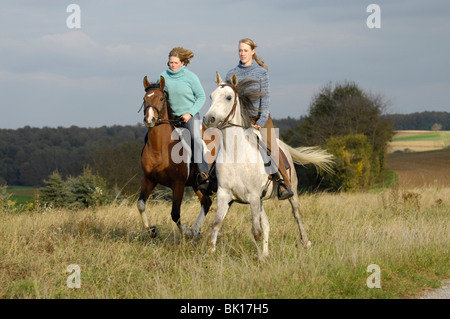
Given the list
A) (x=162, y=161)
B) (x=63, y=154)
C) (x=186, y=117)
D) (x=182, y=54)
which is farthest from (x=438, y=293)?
(x=63, y=154)

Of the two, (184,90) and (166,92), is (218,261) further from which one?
(184,90)

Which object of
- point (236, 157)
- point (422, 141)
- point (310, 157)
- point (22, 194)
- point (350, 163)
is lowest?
point (22, 194)

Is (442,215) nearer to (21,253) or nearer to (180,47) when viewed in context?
(180,47)

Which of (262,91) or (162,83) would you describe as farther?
(162,83)

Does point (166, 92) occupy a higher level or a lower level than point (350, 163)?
higher

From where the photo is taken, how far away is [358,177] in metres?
35.0

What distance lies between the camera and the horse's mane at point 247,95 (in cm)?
634

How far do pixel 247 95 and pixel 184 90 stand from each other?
2.12 m

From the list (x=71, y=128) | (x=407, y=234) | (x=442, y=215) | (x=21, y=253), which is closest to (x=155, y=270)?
(x=21, y=253)

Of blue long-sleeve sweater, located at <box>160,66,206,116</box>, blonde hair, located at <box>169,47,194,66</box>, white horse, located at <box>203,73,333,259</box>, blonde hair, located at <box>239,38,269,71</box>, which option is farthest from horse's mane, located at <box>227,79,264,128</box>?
blonde hair, located at <box>169,47,194,66</box>

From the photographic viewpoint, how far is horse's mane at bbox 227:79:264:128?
20.8 feet

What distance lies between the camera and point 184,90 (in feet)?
26.8

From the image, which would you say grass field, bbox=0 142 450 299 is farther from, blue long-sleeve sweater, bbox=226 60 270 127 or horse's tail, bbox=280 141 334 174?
blue long-sleeve sweater, bbox=226 60 270 127
